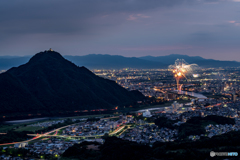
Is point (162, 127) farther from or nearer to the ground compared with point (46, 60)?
nearer to the ground

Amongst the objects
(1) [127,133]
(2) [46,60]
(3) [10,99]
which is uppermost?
(2) [46,60]

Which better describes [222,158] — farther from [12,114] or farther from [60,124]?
[12,114]

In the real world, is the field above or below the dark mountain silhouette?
below

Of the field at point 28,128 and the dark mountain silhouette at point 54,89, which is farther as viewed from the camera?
the dark mountain silhouette at point 54,89

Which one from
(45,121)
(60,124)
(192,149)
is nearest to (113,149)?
(192,149)

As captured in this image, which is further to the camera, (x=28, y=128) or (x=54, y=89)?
(x=54, y=89)

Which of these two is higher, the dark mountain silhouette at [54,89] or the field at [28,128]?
the dark mountain silhouette at [54,89]

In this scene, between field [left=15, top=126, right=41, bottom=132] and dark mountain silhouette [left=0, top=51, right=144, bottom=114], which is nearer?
field [left=15, top=126, right=41, bottom=132]

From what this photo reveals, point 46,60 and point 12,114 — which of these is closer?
point 12,114
